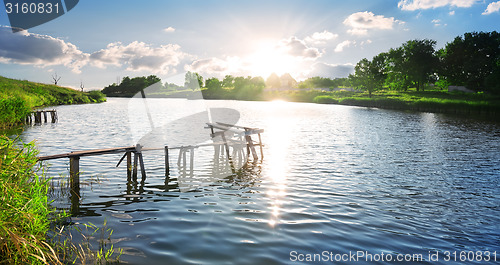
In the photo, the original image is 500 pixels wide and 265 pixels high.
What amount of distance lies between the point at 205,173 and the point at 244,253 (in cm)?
876

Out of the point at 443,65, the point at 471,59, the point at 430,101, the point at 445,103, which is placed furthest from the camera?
the point at 443,65

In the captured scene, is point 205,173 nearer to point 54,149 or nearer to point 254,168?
point 254,168

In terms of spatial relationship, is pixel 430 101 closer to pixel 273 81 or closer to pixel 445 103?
pixel 445 103

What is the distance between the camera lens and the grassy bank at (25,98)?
95.1 ft

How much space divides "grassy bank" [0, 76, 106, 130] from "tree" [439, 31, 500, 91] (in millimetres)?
98897

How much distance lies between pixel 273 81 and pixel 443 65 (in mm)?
108331

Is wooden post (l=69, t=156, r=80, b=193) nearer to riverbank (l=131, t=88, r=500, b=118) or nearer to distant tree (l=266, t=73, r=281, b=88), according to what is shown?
riverbank (l=131, t=88, r=500, b=118)

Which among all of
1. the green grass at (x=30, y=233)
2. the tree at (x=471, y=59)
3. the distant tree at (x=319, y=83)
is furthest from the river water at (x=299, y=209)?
the distant tree at (x=319, y=83)

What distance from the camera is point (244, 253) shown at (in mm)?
7621

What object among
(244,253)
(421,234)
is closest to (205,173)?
(244,253)
